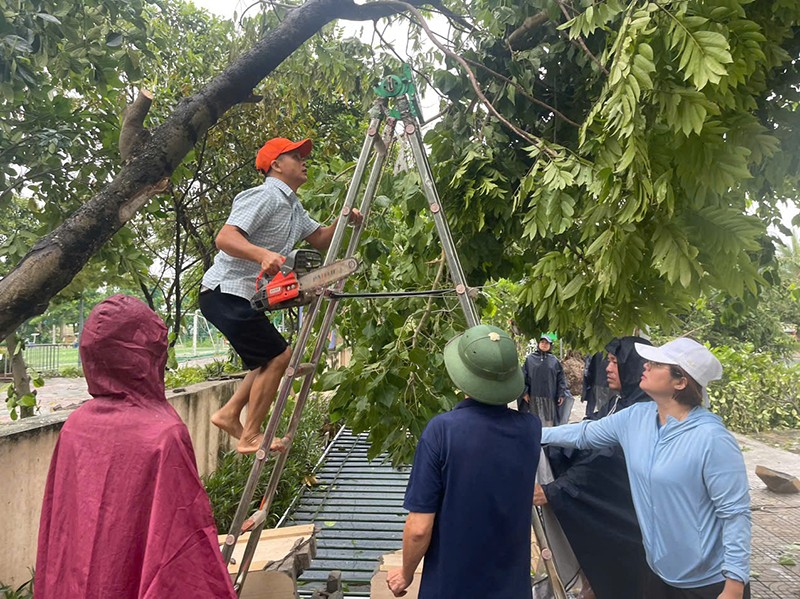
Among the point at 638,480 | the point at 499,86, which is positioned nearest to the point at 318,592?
the point at 638,480

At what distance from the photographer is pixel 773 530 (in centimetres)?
579

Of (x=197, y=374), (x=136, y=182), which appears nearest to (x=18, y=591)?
(x=136, y=182)

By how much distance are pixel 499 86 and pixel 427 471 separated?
2178 millimetres

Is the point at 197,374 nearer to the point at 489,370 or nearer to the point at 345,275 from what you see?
the point at 345,275

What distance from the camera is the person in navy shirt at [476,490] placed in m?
1.91

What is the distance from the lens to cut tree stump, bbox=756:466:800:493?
679cm

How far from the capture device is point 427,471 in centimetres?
192

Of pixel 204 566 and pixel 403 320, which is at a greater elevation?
pixel 403 320

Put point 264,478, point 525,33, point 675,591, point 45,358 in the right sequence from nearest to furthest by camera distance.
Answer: point 675,591, point 525,33, point 264,478, point 45,358

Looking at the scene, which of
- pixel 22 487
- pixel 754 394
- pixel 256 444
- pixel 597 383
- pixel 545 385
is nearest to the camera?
pixel 256 444

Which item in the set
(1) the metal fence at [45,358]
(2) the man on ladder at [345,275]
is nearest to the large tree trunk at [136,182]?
(2) the man on ladder at [345,275]

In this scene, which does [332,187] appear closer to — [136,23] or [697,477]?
[136,23]

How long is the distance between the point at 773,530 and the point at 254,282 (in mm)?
5836

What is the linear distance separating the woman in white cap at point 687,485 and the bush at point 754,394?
28.9 feet
